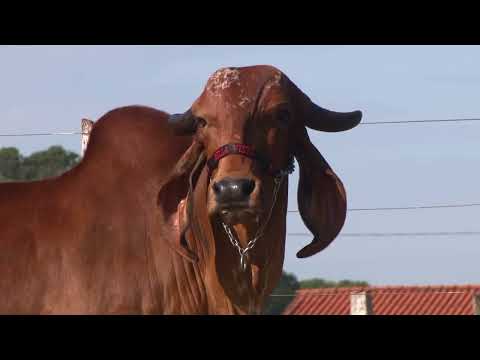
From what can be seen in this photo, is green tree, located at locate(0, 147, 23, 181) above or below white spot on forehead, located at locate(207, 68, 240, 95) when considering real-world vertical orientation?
above

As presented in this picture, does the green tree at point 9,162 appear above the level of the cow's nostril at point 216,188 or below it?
above

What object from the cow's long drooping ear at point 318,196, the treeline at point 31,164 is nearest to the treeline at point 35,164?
the treeline at point 31,164

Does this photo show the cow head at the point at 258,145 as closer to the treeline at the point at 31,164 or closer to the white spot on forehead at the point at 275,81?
the white spot on forehead at the point at 275,81

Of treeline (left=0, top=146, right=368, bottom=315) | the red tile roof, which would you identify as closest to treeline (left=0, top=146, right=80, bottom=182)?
treeline (left=0, top=146, right=368, bottom=315)

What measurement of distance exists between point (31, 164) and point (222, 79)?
737 inches

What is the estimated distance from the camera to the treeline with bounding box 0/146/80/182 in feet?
65.2

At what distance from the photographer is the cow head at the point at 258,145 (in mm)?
5539

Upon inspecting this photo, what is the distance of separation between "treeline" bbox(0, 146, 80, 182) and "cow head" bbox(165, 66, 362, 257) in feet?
25.3

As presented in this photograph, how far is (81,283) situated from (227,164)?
37.8 inches

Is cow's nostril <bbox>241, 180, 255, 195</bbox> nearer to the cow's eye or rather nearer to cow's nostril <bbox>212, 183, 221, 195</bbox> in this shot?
cow's nostril <bbox>212, 183, 221, 195</bbox>
